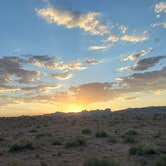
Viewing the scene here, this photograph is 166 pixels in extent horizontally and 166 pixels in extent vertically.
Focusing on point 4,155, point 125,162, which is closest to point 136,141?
point 125,162

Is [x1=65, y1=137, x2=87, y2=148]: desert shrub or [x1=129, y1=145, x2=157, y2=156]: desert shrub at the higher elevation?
[x1=65, y1=137, x2=87, y2=148]: desert shrub

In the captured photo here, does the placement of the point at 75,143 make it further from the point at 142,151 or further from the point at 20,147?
the point at 142,151

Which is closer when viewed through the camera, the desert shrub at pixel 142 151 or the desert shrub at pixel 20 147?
the desert shrub at pixel 142 151

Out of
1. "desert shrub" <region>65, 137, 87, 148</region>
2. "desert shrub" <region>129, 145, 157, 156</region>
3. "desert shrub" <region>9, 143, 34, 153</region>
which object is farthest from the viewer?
"desert shrub" <region>65, 137, 87, 148</region>

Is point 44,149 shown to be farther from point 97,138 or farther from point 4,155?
point 97,138

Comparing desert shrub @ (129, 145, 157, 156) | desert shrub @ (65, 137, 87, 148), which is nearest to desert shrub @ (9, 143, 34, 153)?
desert shrub @ (65, 137, 87, 148)

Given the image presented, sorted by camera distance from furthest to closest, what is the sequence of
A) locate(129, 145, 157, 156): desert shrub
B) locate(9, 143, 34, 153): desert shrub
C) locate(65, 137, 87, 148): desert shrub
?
locate(65, 137, 87, 148): desert shrub → locate(9, 143, 34, 153): desert shrub → locate(129, 145, 157, 156): desert shrub

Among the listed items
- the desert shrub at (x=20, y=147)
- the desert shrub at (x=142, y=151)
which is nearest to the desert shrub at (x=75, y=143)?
the desert shrub at (x=20, y=147)

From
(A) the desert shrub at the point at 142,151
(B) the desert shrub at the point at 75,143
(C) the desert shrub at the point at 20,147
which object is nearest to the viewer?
(A) the desert shrub at the point at 142,151

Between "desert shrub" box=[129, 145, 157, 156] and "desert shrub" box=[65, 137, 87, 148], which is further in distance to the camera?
"desert shrub" box=[65, 137, 87, 148]

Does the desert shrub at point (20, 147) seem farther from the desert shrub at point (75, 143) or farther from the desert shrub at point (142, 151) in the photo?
the desert shrub at point (142, 151)

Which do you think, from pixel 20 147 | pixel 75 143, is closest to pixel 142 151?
pixel 75 143

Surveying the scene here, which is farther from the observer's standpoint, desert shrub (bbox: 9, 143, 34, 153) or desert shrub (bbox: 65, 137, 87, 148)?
desert shrub (bbox: 65, 137, 87, 148)

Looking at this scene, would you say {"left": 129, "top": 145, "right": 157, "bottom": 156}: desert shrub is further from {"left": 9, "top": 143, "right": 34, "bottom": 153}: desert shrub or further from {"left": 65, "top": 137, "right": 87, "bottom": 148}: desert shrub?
{"left": 9, "top": 143, "right": 34, "bottom": 153}: desert shrub
